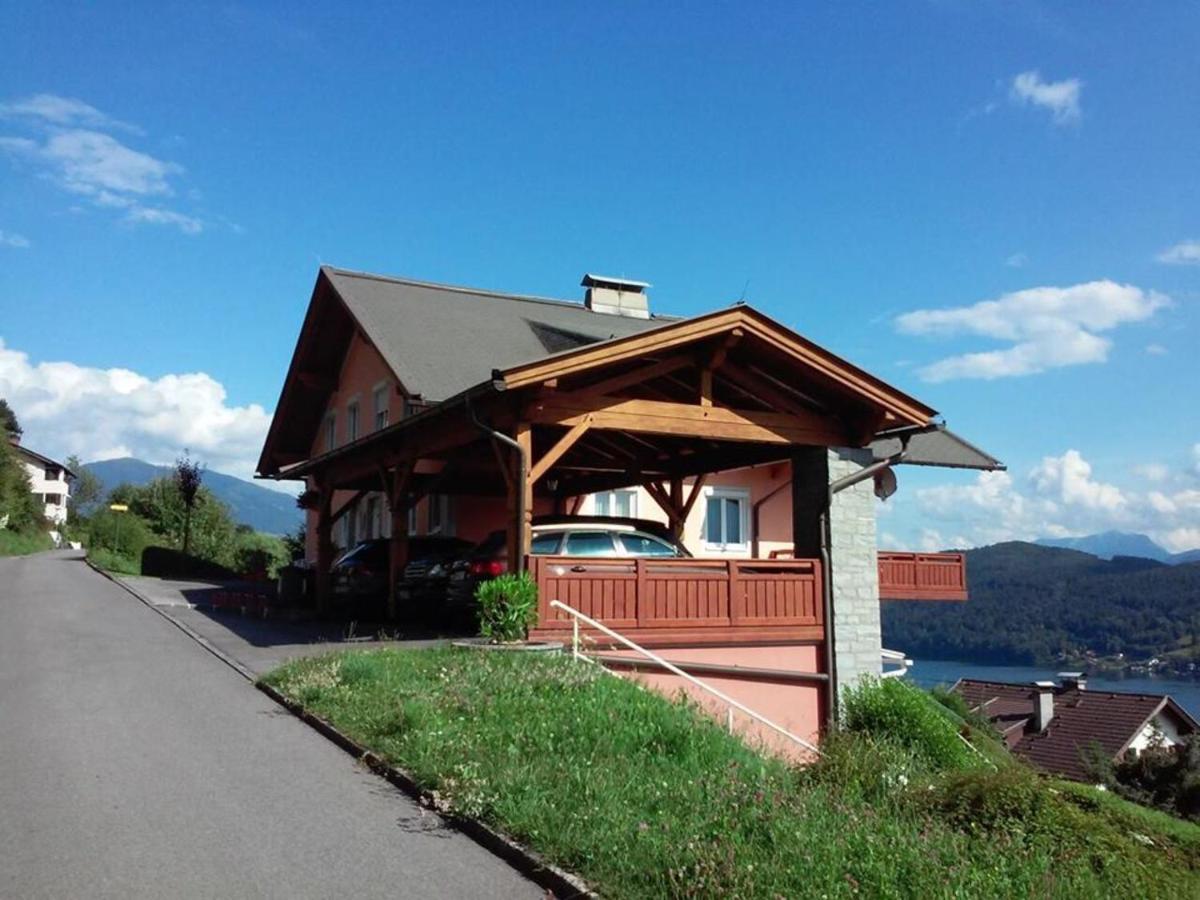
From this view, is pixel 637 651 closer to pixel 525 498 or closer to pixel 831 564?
pixel 525 498

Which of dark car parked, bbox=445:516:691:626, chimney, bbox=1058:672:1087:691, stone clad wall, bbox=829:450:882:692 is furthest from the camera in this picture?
chimney, bbox=1058:672:1087:691

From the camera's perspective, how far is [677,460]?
20297 millimetres

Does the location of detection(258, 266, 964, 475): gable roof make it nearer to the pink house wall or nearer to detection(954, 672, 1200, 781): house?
the pink house wall

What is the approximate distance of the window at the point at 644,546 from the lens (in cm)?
1579

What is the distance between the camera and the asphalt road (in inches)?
228

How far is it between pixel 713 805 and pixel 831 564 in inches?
395

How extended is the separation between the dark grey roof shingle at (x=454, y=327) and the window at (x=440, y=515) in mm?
3527

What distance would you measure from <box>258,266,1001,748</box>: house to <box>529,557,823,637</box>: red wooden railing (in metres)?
0.03

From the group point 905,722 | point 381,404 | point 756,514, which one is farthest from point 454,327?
point 905,722

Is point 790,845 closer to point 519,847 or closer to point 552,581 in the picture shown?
point 519,847

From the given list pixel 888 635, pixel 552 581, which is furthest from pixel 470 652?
pixel 888 635

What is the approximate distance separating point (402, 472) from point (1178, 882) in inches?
541

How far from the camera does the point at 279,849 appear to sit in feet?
20.7

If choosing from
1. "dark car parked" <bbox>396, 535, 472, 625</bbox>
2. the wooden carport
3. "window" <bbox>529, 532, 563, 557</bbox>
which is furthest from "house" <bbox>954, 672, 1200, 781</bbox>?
"window" <bbox>529, 532, 563, 557</bbox>
